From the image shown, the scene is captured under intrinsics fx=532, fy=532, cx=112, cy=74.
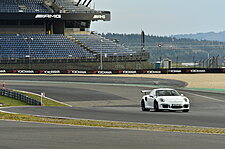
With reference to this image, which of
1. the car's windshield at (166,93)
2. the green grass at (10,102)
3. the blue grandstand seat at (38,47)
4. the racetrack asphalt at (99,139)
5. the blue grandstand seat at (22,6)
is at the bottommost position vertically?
the green grass at (10,102)

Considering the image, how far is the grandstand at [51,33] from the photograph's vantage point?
89.1 metres

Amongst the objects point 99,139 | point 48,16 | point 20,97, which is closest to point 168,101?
Answer: point 99,139

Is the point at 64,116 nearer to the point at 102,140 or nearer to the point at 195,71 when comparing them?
the point at 102,140

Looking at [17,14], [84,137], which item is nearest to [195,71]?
[17,14]

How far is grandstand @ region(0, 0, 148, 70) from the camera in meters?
89.1

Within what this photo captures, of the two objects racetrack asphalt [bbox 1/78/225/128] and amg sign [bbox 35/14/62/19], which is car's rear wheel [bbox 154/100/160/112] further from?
amg sign [bbox 35/14/62/19]

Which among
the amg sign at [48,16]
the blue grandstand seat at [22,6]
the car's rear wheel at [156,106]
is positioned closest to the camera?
the car's rear wheel at [156,106]

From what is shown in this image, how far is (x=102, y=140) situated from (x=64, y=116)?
10.0 metres

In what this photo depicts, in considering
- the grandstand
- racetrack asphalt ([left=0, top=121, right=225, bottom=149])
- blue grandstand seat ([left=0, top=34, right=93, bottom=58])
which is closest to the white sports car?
racetrack asphalt ([left=0, top=121, right=225, bottom=149])

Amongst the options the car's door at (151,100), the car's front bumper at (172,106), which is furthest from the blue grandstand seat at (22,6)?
the car's front bumper at (172,106)

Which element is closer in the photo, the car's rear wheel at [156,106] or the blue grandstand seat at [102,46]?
the car's rear wheel at [156,106]

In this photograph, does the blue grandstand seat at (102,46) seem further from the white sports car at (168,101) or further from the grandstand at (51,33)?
the white sports car at (168,101)

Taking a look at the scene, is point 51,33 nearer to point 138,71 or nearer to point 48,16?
point 48,16

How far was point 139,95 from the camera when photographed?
49.6 m
